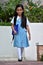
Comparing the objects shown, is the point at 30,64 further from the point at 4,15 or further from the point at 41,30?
the point at 4,15

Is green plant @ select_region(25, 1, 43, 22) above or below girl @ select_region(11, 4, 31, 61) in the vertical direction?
above

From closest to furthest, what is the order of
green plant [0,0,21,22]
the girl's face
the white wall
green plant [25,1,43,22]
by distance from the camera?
1. the girl's face
2. the white wall
3. green plant [25,1,43,22]
4. green plant [0,0,21,22]

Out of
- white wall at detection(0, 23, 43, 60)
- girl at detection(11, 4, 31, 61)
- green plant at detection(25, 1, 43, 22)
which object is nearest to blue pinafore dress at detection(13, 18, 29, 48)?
girl at detection(11, 4, 31, 61)

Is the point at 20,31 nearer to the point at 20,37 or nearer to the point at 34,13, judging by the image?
the point at 20,37

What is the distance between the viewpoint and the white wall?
14.3m

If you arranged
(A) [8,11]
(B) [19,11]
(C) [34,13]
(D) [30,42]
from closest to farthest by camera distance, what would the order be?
(B) [19,11] < (D) [30,42] < (C) [34,13] < (A) [8,11]

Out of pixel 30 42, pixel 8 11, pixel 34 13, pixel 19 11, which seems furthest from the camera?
pixel 8 11

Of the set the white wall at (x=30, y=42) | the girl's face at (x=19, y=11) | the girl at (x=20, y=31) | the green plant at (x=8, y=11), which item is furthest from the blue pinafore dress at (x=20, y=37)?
the green plant at (x=8, y=11)

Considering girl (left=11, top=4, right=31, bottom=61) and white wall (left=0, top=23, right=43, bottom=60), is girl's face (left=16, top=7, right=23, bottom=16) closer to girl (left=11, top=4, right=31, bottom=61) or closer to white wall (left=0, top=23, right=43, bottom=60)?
girl (left=11, top=4, right=31, bottom=61)

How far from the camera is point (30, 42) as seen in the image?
47.1ft

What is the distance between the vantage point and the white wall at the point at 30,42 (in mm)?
14297

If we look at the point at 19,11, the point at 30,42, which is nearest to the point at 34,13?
the point at 30,42

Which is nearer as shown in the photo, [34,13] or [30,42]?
[30,42]

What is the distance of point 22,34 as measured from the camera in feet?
42.5
